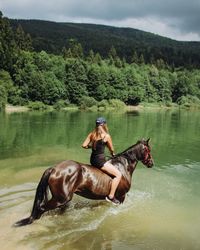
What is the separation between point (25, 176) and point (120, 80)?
103363 mm

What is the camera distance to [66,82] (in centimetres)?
10644

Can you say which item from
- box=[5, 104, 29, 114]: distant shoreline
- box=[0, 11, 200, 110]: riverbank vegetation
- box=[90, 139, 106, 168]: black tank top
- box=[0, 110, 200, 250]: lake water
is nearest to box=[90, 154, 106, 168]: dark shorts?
box=[90, 139, 106, 168]: black tank top

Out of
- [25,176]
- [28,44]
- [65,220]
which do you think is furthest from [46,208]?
[28,44]

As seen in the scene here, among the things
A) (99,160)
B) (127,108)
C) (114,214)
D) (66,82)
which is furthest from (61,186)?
(127,108)

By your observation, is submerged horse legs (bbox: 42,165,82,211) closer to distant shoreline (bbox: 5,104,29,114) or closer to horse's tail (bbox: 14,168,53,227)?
horse's tail (bbox: 14,168,53,227)

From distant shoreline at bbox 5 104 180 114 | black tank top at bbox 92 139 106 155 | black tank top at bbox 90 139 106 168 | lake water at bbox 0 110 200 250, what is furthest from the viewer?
distant shoreline at bbox 5 104 180 114

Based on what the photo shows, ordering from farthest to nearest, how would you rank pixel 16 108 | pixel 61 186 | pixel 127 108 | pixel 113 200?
pixel 127 108 → pixel 16 108 → pixel 113 200 → pixel 61 186

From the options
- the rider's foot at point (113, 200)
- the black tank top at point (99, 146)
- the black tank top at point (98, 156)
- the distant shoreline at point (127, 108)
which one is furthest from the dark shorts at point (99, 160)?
the distant shoreline at point (127, 108)

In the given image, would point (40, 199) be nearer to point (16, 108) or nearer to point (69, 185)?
point (69, 185)

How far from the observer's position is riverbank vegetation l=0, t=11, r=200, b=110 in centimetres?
9275

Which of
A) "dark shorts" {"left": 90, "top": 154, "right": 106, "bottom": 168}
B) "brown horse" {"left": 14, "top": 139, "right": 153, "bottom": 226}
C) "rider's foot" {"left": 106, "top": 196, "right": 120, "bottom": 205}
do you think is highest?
"dark shorts" {"left": 90, "top": 154, "right": 106, "bottom": 168}

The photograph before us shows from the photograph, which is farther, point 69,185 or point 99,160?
point 99,160

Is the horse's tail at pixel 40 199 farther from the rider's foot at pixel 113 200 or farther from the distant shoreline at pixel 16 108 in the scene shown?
the distant shoreline at pixel 16 108

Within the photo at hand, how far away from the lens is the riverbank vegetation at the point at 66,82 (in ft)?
304
